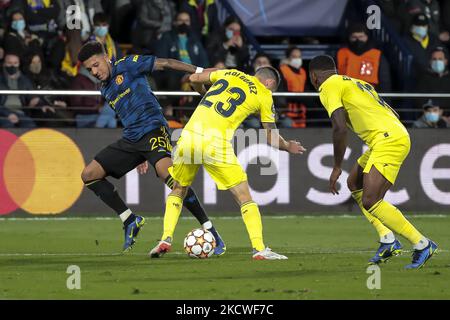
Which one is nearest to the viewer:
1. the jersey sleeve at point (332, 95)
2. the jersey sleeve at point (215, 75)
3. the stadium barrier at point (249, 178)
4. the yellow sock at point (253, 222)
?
the jersey sleeve at point (332, 95)

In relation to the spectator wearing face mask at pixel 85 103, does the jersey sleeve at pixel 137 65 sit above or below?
above

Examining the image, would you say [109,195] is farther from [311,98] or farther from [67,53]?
[311,98]

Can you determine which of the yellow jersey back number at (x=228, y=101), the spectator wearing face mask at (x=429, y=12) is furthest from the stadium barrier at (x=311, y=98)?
the yellow jersey back number at (x=228, y=101)

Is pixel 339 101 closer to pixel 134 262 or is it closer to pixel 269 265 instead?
pixel 269 265

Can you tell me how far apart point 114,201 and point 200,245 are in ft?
4.46

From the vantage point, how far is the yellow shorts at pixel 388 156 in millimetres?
11398

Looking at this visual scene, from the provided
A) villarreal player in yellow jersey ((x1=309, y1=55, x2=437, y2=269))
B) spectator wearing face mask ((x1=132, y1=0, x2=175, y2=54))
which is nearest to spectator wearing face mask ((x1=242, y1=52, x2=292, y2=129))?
spectator wearing face mask ((x1=132, y1=0, x2=175, y2=54))

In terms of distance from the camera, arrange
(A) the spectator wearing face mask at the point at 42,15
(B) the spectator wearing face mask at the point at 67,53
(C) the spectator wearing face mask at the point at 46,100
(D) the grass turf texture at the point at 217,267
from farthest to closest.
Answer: (A) the spectator wearing face mask at the point at 42,15
(B) the spectator wearing face mask at the point at 67,53
(C) the spectator wearing face mask at the point at 46,100
(D) the grass turf texture at the point at 217,267

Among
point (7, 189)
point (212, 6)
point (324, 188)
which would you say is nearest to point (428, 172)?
point (324, 188)

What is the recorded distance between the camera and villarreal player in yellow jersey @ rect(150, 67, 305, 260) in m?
12.1

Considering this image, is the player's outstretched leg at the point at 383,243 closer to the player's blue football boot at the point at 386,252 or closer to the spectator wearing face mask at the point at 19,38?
the player's blue football boot at the point at 386,252

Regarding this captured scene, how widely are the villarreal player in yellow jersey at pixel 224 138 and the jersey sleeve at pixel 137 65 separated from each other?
87cm

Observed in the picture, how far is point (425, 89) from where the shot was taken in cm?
2000

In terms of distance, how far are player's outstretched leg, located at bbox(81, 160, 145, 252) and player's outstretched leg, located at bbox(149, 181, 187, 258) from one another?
0.69m
